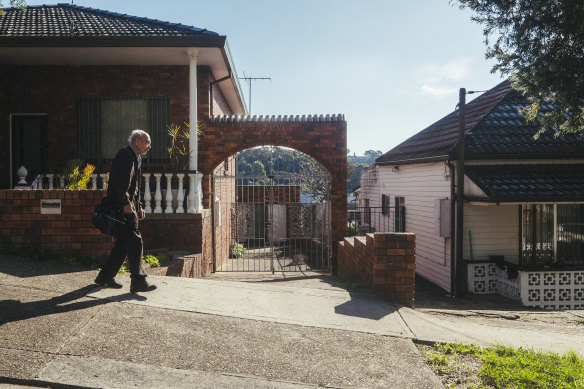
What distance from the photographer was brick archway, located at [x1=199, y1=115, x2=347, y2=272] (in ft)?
34.7

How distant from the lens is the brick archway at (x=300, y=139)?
416 inches

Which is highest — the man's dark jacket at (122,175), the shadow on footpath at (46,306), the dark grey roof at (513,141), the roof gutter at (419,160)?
the dark grey roof at (513,141)

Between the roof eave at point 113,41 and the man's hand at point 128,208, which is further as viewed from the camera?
the roof eave at point 113,41

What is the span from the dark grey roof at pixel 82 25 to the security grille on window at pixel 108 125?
5.19 ft

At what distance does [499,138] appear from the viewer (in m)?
11.8

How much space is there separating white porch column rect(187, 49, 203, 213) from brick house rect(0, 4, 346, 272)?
0.02m

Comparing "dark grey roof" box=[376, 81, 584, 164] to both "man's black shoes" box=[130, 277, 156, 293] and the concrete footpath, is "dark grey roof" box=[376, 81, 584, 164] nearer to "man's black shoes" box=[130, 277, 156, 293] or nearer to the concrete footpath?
the concrete footpath

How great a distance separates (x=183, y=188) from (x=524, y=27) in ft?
22.9

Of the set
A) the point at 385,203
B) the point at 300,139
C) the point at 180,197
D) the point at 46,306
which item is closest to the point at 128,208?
the point at 46,306

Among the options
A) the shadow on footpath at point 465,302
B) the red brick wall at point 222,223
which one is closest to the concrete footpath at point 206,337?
the shadow on footpath at point 465,302

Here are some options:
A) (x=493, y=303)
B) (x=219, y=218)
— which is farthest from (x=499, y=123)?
(x=219, y=218)

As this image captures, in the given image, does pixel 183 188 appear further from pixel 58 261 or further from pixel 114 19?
pixel 114 19

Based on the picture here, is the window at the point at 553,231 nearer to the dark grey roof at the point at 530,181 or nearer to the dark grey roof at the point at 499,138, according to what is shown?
the dark grey roof at the point at 530,181

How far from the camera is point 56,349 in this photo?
332 centimetres
